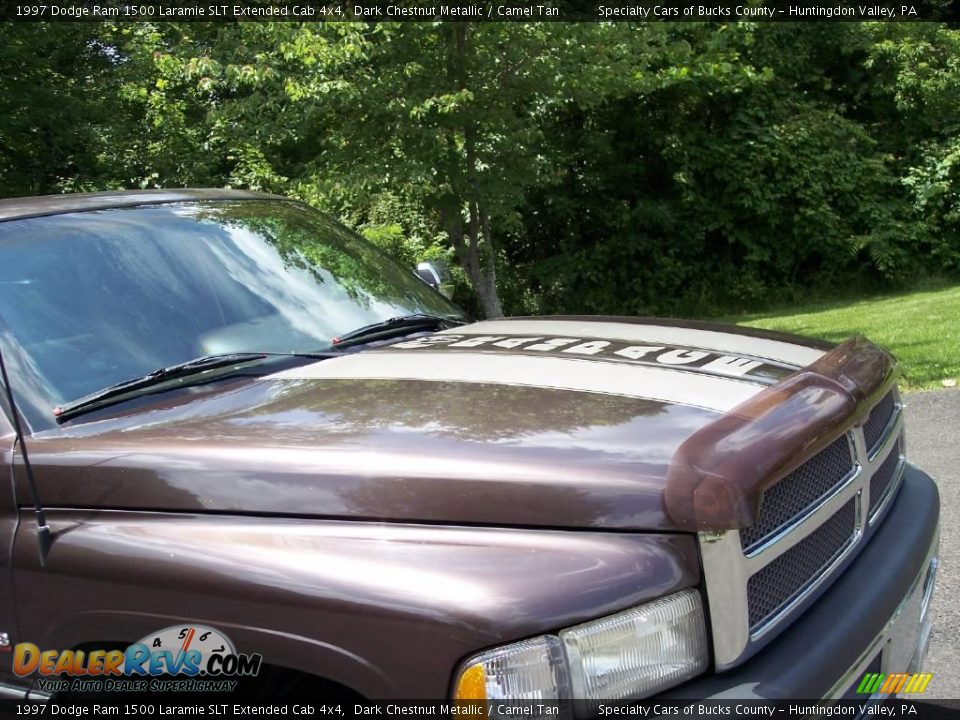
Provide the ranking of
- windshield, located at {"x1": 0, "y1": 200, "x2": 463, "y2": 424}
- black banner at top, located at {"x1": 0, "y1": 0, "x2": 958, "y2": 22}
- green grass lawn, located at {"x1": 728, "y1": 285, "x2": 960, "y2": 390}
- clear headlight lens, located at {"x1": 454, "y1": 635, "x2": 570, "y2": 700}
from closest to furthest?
clear headlight lens, located at {"x1": 454, "y1": 635, "x2": 570, "y2": 700} → windshield, located at {"x1": 0, "y1": 200, "x2": 463, "y2": 424} → green grass lawn, located at {"x1": 728, "y1": 285, "x2": 960, "y2": 390} → black banner at top, located at {"x1": 0, "y1": 0, "x2": 958, "y2": 22}

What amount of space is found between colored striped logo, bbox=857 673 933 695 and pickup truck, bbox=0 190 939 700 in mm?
15

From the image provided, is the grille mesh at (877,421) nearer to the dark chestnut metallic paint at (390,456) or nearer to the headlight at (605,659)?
the dark chestnut metallic paint at (390,456)

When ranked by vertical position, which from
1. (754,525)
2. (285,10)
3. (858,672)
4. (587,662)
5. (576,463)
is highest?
(285,10)

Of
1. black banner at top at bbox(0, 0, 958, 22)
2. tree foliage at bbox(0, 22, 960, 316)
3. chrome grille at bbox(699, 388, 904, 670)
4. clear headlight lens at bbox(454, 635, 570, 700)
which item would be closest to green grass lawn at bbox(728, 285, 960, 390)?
tree foliage at bbox(0, 22, 960, 316)

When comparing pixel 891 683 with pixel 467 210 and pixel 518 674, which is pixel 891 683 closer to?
pixel 518 674

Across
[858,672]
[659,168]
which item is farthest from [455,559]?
[659,168]

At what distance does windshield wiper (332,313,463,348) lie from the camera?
113 inches

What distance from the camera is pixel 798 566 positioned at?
1995 millimetres

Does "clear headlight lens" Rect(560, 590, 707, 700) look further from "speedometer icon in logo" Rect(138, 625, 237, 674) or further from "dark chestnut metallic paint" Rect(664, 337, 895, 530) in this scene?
"speedometer icon in logo" Rect(138, 625, 237, 674)

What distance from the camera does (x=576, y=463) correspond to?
1.83m

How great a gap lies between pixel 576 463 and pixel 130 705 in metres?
1.07

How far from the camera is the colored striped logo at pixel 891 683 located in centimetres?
206

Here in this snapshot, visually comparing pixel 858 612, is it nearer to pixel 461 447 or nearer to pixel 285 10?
pixel 461 447

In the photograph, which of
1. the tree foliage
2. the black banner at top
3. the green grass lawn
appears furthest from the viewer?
the tree foliage
